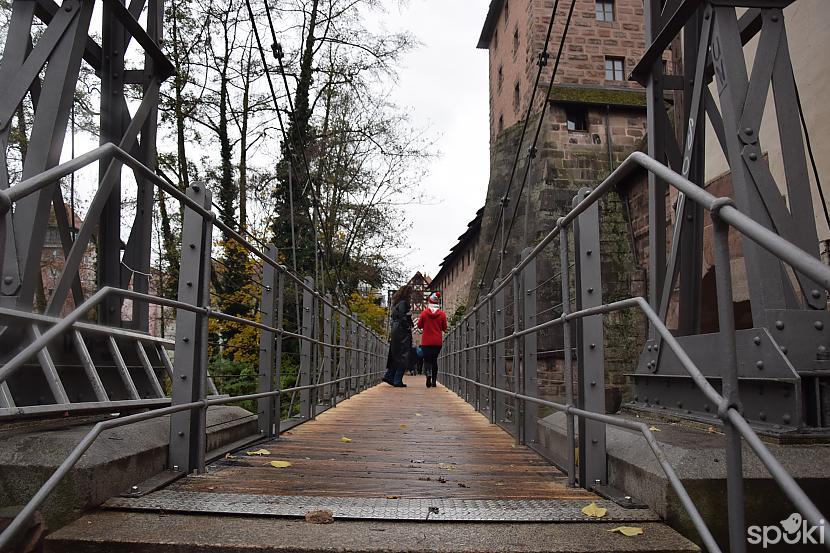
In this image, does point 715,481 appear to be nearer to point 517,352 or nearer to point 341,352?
point 517,352

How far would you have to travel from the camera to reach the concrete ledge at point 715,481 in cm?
179

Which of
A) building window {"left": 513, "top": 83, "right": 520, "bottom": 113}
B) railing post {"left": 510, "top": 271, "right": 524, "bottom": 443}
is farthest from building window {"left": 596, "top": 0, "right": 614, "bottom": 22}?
railing post {"left": 510, "top": 271, "right": 524, "bottom": 443}

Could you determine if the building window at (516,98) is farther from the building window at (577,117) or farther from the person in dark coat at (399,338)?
the person in dark coat at (399,338)

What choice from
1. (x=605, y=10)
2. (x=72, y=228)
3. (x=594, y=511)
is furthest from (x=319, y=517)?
(x=605, y=10)

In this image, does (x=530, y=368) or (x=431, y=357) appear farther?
(x=431, y=357)

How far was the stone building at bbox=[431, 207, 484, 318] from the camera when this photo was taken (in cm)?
3275

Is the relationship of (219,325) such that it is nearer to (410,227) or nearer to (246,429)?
(246,429)

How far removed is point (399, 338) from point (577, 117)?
1016 centimetres

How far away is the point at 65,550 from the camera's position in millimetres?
1699

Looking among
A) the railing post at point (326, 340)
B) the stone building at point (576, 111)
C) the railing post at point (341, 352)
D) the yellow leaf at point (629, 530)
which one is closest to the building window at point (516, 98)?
the stone building at point (576, 111)

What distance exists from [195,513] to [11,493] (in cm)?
49

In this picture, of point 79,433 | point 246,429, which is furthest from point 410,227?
point 79,433

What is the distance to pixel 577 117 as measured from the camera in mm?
18781

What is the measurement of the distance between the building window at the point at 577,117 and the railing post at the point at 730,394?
18232mm
